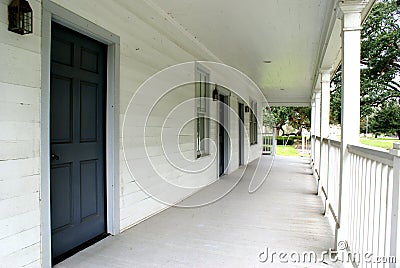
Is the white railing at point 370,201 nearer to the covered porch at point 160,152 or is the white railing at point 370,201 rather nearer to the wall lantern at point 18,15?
the covered porch at point 160,152

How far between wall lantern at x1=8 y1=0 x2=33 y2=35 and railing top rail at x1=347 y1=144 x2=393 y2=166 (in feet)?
8.05

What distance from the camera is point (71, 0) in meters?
2.46

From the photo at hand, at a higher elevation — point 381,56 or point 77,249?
point 381,56

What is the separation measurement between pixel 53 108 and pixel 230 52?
3546 millimetres

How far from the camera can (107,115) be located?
3084 millimetres

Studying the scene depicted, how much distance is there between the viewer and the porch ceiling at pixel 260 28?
3221 millimetres

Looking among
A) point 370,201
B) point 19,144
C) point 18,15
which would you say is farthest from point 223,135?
point 18,15

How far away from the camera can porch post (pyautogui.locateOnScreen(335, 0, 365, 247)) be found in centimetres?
263

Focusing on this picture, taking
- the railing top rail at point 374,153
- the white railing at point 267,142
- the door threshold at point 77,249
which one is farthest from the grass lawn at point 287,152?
the door threshold at point 77,249

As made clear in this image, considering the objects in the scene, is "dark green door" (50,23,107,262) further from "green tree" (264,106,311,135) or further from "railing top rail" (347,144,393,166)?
"green tree" (264,106,311,135)

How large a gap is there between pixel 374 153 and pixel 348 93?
3.31ft

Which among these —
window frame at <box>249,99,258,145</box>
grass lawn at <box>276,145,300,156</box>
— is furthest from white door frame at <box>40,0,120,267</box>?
grass lawn at <box>276,145,300,156</box>

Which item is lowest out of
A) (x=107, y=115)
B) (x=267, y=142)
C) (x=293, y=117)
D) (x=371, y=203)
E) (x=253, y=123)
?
(x=267, y=142)

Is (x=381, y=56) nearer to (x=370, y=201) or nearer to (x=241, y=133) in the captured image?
(x=241, y=133)
